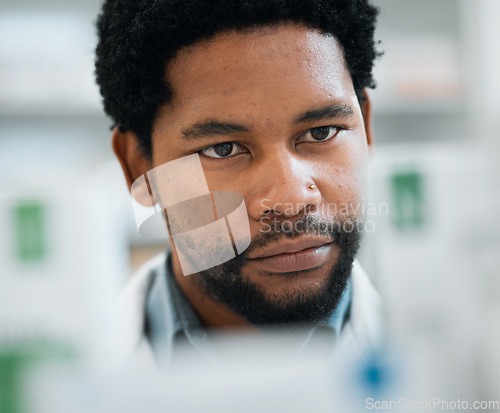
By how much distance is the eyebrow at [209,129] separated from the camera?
379 millimetres

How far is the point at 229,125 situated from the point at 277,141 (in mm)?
39

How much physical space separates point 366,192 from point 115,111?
24cm

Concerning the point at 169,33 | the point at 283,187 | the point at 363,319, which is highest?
the point at 169,33

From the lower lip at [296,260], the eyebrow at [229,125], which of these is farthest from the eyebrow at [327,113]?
the lower lip at [296,260]

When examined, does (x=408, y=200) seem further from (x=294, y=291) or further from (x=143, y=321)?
(x=143, y=321)

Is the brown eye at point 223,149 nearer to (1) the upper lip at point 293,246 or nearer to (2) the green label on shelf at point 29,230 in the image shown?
(1) the upper lip at point 293,246

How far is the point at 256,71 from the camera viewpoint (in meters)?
0.38

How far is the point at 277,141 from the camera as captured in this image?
38 cm

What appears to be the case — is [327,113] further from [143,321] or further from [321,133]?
[143,321]

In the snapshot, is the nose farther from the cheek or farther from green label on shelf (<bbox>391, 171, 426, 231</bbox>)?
green label on shelf (<bbox>391, 171, 426, 231</bbox>)

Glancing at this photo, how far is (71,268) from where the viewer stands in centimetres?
46

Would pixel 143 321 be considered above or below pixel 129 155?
below

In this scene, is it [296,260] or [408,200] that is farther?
[408,200]

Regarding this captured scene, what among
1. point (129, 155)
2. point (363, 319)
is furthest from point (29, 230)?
point (363, 319)
